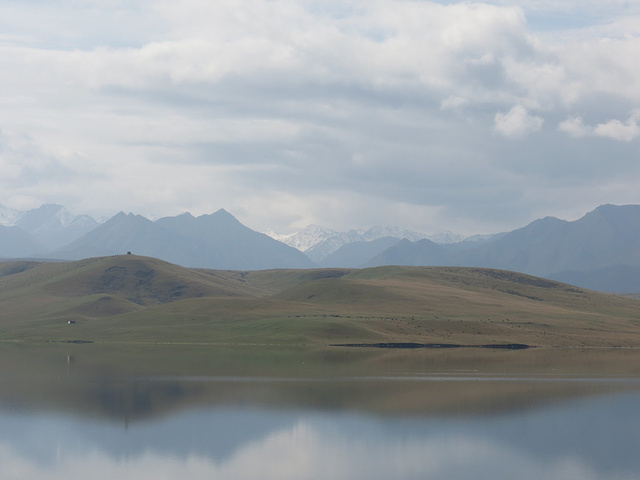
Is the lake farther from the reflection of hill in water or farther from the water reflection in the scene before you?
the reflection of hill in water

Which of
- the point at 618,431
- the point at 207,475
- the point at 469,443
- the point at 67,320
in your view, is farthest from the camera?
the point at 67,320

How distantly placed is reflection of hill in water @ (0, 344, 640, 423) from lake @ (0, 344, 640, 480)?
25 centimetres

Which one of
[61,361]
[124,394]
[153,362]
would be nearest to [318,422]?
[124,394]

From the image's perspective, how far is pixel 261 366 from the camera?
326ft

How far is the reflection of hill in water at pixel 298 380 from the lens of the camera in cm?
6681

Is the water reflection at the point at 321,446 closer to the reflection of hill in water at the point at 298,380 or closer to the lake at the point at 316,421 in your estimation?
the lake at the point at 316,421

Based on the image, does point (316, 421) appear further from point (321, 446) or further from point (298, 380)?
point (298, 380)

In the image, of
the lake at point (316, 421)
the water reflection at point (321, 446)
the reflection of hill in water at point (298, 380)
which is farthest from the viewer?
the reflection of hill in water at point (298, 380)

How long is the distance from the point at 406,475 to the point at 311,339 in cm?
10345

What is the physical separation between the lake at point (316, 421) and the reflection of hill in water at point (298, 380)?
0.82 ft

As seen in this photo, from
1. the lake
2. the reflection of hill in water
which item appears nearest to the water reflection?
the lake

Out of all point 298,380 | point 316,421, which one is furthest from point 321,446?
point 298,380

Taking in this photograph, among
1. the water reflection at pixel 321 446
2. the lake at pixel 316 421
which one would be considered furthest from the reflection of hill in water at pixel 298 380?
the water reflection at pixel 321 446

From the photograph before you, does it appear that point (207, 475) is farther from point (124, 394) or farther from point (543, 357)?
point (543, 357)
